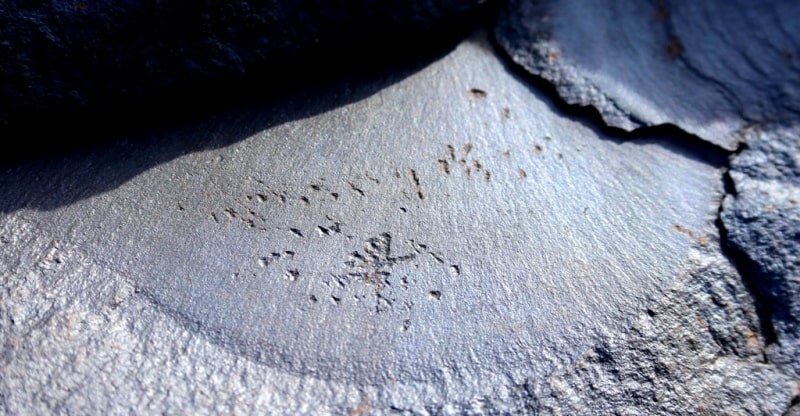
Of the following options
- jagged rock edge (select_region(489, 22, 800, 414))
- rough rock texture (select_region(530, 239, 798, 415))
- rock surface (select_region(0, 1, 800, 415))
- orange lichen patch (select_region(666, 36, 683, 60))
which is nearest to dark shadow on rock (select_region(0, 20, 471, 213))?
rock surface (select_region(0, 1, 800, 415))

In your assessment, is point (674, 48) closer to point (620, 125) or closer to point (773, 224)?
point (620, 125)

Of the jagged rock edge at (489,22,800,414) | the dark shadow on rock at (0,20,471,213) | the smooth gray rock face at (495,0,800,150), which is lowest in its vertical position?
the dark shadow on rock at (0,20,471,213)

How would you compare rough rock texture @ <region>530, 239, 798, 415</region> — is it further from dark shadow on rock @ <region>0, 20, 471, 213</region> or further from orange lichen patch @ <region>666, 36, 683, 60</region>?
dark shadow on rock @ <region>0, 20, 471, 213</region>

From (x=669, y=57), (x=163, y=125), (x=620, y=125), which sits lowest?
(x=163, y=125)

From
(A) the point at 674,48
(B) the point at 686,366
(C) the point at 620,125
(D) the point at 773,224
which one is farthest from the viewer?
(A) the point at 674,48

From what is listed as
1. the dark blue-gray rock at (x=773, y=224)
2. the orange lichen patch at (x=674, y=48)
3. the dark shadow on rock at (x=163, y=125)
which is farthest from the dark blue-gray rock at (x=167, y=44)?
the dark blue-gray rock at (x=773, y=224)

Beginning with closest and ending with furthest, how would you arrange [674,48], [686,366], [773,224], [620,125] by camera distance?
[686,366] < [773,224] < [620,125] < [674,48]

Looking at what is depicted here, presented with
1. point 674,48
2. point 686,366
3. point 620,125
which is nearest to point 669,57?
point 674,48

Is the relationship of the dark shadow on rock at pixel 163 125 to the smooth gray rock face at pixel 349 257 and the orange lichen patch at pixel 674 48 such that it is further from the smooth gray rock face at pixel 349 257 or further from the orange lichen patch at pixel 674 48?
the orange lichen patch at pixel 674 48
